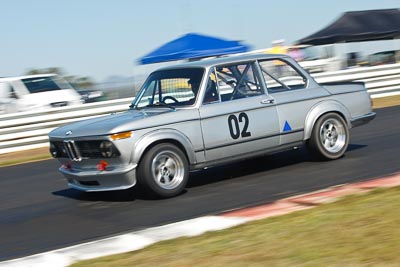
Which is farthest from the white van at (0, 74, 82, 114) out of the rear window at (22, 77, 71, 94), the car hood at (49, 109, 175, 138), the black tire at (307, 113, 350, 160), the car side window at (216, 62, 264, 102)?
the black tire at (307, 113, 350, 160)

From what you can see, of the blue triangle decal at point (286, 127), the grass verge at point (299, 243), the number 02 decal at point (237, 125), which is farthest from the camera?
the blue triangle decal at point (286, 127)

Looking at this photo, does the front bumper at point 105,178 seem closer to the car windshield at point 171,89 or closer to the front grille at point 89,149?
the front grille at point 89,149

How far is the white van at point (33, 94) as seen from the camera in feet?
62.2

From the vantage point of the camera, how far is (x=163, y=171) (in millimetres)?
8109

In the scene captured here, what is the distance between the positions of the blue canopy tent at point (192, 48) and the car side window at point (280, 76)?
34.5ft

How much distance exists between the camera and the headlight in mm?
7782

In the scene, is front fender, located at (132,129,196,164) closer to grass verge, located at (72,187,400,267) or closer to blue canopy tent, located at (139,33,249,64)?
grass verge, located at (72,187,400,267)

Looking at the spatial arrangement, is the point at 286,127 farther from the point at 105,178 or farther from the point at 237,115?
the point at 105,178

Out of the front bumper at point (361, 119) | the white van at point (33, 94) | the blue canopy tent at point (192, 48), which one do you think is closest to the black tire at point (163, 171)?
the front bumper at point (361, 119)

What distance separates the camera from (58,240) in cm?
665

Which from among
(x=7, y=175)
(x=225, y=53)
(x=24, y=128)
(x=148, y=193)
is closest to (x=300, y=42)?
(x=225, y=53)

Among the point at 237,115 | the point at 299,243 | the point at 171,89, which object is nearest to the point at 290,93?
the point at 237,115

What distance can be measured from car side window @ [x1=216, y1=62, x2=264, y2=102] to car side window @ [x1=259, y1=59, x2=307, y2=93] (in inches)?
7.4

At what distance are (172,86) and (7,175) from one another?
456 cm
